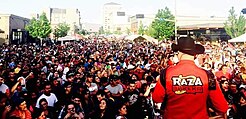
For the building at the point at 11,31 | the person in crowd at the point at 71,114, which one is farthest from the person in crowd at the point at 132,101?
the building at the point at 11,31

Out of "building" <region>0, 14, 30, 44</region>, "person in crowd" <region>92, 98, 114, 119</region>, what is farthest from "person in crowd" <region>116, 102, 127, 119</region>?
"building" <region>0, 14, 30, 44</region>

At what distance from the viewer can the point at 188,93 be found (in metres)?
3.54

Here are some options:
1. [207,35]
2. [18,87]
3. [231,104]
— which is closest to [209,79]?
[231,104]

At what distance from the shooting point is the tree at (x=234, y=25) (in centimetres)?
5562

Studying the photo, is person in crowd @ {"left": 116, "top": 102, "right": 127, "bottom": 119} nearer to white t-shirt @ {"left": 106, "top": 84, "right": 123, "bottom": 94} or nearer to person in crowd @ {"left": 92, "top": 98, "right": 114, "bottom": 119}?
person in crowd @ {"left": 92, "top": 98, "right": 114, "bottom": 119}

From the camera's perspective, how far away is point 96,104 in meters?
9.05

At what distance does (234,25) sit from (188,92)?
2188 inches

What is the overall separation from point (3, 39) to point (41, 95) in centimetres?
5192

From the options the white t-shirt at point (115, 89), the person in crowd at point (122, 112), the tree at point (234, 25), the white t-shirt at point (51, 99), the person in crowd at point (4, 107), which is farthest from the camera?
the tree at point (234, 25)

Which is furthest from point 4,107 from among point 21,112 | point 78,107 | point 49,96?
point 49,96

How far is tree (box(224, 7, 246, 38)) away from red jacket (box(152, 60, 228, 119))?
53978mm

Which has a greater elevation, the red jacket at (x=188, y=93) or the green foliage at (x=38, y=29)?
the green foliage at (x=38, y=29)

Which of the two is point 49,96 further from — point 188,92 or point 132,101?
point 188,92

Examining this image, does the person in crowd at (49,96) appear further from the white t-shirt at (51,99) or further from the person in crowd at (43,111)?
the person in crowd at (43,111)
